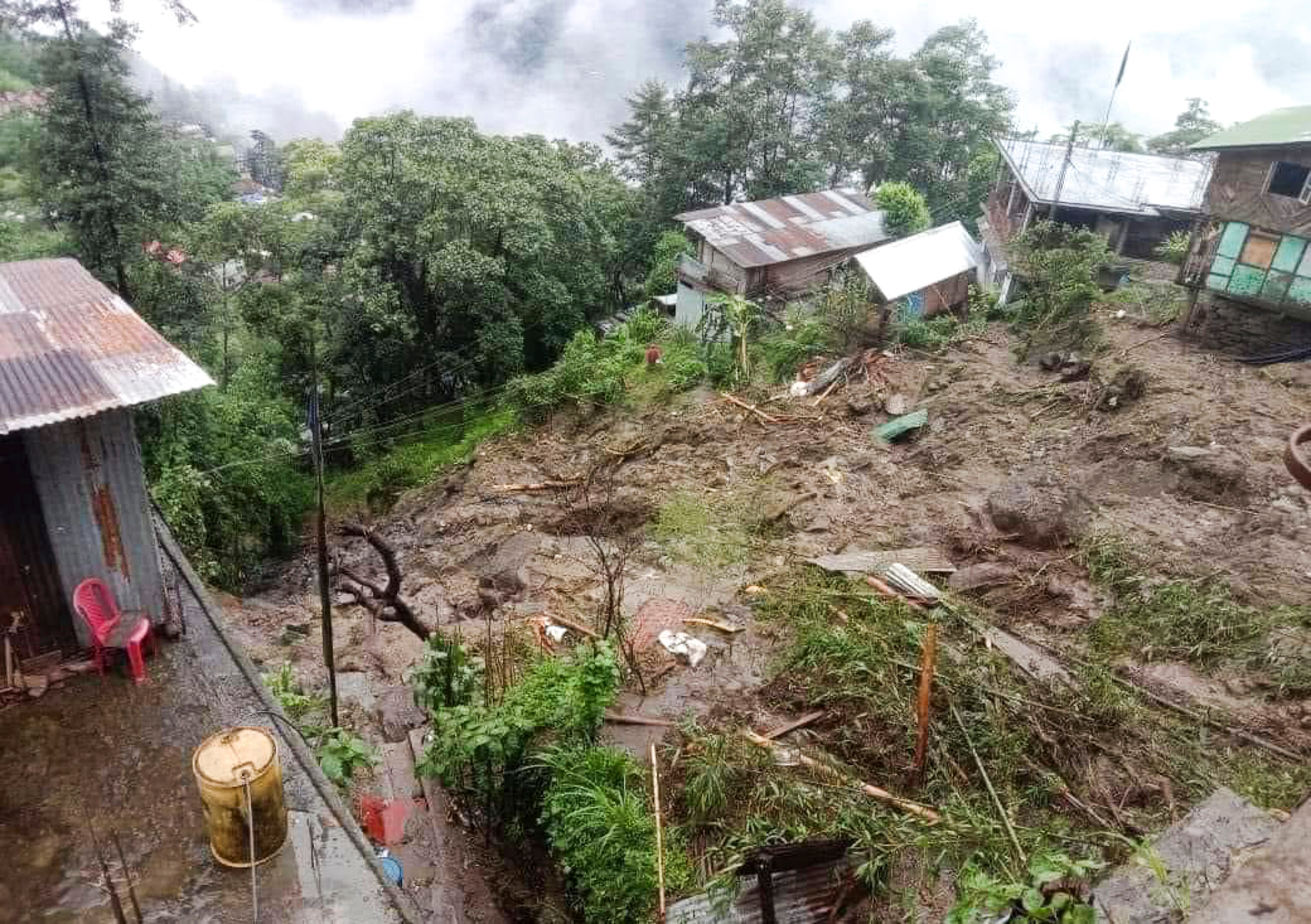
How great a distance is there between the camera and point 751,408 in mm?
16688

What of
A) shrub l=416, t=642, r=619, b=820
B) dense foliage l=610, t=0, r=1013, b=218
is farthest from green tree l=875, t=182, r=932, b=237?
shrub l=416, t=642, r=619, b=820

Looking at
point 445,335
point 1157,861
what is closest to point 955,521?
point 1157,861

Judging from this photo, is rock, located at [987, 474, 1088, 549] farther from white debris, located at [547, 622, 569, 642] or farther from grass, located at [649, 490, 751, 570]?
white debris, located at [547, 622, 569, 642]

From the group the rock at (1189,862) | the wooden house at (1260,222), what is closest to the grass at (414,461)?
the rock at (1189,862)

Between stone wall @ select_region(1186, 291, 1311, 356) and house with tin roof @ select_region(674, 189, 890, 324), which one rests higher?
stone wall @ select_region(1186, 291, 1311, 356)

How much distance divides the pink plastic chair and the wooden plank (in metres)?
7.80

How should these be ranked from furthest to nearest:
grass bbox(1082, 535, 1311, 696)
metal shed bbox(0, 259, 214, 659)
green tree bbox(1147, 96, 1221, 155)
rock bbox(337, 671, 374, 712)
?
green tree bbox(1147, 96, 1221, 155), rock bbox(337, 671, 374, 712), grass bbox(1082, 535, 1311, 696), metal shed bbox(0, 259, 214, 659)

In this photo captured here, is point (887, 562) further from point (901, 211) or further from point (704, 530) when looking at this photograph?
point (901, 211)

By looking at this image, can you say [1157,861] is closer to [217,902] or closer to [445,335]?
[217,902]

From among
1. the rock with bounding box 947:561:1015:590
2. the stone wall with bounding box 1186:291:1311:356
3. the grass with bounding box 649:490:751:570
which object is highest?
the stone wall with bounding box 1186:291:1311:356

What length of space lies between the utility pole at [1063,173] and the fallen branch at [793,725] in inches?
808

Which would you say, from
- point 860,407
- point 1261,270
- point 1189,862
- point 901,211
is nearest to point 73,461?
point 1189,862

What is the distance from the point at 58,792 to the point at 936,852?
22.1ft

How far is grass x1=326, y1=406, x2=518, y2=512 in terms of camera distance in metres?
19.2
